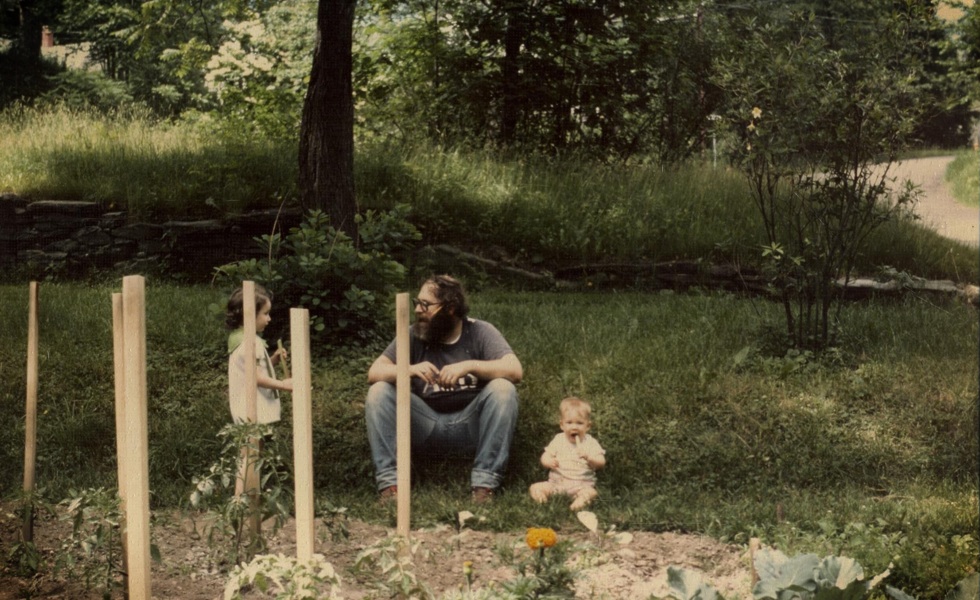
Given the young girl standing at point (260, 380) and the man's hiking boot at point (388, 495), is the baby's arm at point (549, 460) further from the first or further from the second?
the young girl standing at point (260, 380)

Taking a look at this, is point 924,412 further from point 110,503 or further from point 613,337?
point 110,503

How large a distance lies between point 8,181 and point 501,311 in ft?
9.25

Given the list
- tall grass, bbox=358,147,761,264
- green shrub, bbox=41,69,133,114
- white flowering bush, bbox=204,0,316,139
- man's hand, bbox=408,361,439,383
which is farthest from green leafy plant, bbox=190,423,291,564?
white flowering bush, bbox=204,0,316,139

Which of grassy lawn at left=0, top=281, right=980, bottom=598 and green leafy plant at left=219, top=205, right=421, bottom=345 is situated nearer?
grassy lawn at left=0, top=281, right=980, bottom=598

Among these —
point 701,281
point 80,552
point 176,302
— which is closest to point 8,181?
point 176,302

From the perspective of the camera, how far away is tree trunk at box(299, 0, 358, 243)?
21.5ft

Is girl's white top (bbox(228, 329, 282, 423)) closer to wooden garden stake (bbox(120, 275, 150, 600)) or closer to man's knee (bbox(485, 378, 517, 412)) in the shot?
man's knee (bbox(485, 378, 517, 412))

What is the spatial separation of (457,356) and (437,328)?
0.15 meters

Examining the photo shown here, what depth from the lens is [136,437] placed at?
3.18m

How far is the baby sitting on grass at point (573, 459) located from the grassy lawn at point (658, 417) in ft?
0.31

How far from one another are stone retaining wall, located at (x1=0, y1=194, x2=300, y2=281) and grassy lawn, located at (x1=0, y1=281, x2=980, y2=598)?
16 centimetres

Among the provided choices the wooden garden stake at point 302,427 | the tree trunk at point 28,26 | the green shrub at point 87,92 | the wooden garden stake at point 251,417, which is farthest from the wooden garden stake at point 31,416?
the tree trunk at point 28,26

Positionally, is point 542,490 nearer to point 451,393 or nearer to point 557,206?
point 451,393

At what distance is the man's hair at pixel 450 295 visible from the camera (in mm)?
5008
